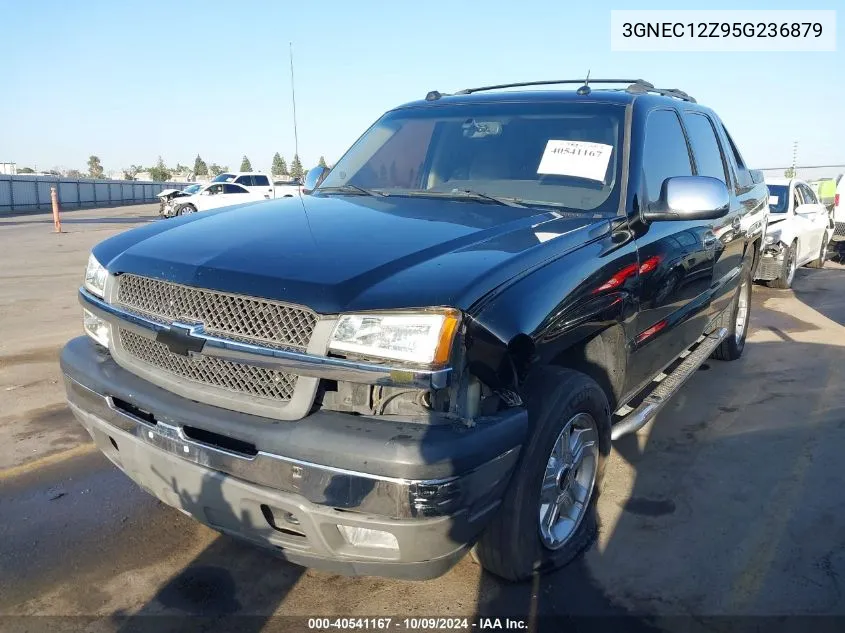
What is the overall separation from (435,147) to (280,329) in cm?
205

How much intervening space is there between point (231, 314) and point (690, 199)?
2123mm

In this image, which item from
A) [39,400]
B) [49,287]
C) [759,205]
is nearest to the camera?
[39,400]

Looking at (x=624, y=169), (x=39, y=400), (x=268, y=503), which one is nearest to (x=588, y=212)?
(x=624, y=169)

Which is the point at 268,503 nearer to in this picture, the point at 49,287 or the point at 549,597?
the point at 549,597

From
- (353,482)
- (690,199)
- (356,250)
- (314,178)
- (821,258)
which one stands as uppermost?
(314,178)

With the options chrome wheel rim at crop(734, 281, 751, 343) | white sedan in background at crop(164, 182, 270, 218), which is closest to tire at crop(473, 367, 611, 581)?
chrome wheel rim at crop(734, 281, 751, 343)

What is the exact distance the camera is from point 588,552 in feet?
9.90

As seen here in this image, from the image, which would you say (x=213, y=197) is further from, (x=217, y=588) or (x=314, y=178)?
(x=217, y=588)

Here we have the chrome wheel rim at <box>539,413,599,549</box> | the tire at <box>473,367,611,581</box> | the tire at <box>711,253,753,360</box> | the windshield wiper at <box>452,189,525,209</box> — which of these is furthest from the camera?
the tire at <box>711,253,753,360</box>

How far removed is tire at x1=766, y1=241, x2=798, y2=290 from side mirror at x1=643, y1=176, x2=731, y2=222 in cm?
767

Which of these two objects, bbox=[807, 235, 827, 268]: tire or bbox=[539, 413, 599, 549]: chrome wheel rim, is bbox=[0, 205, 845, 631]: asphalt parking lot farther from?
bbox=[807, 235, 827, 268]: tire

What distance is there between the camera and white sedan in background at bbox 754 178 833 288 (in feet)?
32.3

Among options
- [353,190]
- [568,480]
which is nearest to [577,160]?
[353,190]

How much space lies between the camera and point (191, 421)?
2287mm
